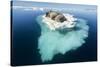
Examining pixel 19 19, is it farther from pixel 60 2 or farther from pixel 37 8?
pixel 60 2

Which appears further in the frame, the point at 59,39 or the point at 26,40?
the point at 59,39

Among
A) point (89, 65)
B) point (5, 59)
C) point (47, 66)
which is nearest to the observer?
point (5, 59)

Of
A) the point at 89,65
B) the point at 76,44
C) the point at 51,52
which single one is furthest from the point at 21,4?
the point at 89,65

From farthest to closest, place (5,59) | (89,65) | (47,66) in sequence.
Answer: (89,65)
(47,66)
(5,59)

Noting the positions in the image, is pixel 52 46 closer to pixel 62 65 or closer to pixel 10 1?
pixel 62 65

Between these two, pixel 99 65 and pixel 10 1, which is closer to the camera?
pixel 10 1

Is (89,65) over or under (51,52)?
under

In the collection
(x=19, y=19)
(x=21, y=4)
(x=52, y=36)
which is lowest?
(x=52, y=36)

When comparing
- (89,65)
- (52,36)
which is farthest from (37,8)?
(89,65)
